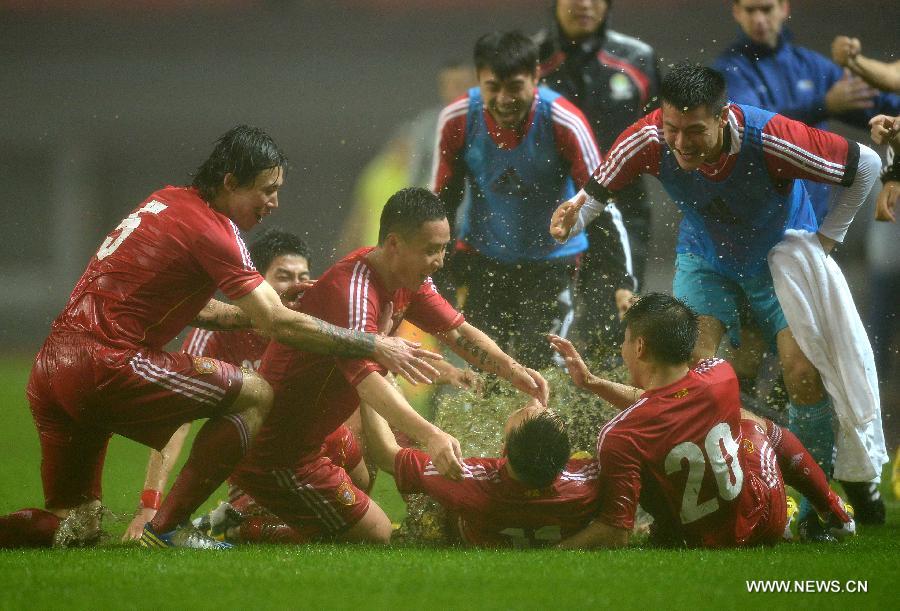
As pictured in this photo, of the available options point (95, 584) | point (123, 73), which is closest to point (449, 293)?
point (95, 584)

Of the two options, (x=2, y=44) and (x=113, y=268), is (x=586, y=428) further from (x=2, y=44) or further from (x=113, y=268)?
(x=2, y=44)

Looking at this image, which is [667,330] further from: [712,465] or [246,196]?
[246,196]

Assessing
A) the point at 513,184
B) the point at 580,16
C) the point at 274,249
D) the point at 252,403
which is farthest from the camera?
the point at 580,16

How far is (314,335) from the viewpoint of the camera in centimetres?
443

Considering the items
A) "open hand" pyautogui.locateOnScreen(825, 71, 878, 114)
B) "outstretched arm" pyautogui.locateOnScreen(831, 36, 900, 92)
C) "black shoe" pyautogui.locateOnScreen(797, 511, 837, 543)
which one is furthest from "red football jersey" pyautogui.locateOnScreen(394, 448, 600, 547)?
"open hand" pyautogui.locateOnScreen(825, 71, 878, 114)

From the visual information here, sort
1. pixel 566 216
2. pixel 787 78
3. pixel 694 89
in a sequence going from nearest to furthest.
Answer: pixel 694 89 → pixel 566 216 → pixel 787 78

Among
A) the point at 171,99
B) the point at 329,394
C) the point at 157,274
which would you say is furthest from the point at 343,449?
the point at 171,99

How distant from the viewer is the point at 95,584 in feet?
12.0

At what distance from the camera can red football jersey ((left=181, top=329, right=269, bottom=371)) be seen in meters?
5.68

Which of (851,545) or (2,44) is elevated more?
(2,44)

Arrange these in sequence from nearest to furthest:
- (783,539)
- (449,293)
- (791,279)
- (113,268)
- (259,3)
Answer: (113,268) → (783,539) → (791,279) → (449,293) → (259,3)

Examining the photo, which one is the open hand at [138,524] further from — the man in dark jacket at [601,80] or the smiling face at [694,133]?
the man in dark jacket at [601,80]

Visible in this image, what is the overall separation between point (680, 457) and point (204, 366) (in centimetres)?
181

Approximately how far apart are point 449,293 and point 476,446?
201 cm
